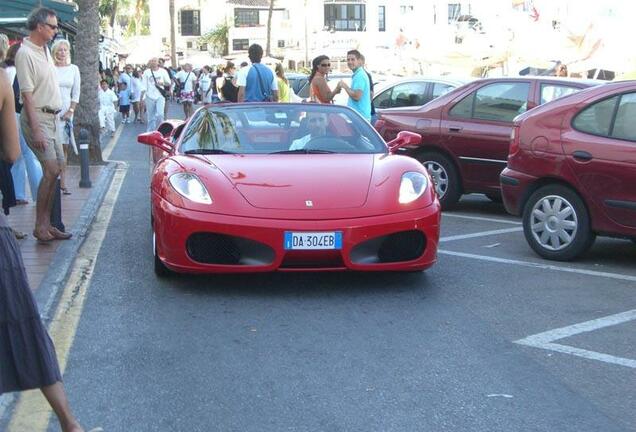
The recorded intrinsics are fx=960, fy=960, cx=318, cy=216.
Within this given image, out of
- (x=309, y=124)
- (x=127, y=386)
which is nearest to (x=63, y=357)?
(x=127, y=386)

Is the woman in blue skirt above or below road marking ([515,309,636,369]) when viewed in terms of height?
above

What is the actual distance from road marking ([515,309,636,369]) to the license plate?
59.1 inches

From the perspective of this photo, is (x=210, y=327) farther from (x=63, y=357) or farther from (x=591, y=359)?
(x=591, y=359)

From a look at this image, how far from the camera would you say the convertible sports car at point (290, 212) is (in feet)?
20.9

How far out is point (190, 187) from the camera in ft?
21.8

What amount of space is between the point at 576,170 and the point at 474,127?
3005mm

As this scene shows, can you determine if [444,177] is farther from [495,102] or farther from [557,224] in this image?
[557,224]

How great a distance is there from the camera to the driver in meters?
7.55

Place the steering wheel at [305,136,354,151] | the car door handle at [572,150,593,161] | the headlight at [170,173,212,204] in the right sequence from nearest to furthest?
1. the headlight at [170,173,212,204]
2. the steering wheel at [305,136,354,151]
3. the car door handle at [572,150,593,161]

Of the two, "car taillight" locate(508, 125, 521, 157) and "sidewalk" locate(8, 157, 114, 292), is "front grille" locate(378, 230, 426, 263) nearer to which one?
"car taillight" locate(508, 125, 521, 157)

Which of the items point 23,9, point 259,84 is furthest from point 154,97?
point 259,84

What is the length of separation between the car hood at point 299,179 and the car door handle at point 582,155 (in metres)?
1.75

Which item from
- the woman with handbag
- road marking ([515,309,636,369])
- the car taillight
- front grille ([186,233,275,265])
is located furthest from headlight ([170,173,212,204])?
the woman with handbag

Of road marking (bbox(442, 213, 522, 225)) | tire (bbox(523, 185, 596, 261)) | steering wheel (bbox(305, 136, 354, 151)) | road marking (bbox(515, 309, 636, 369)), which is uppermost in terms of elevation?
steering wheel (bbox(305, 136, 354, 151))
